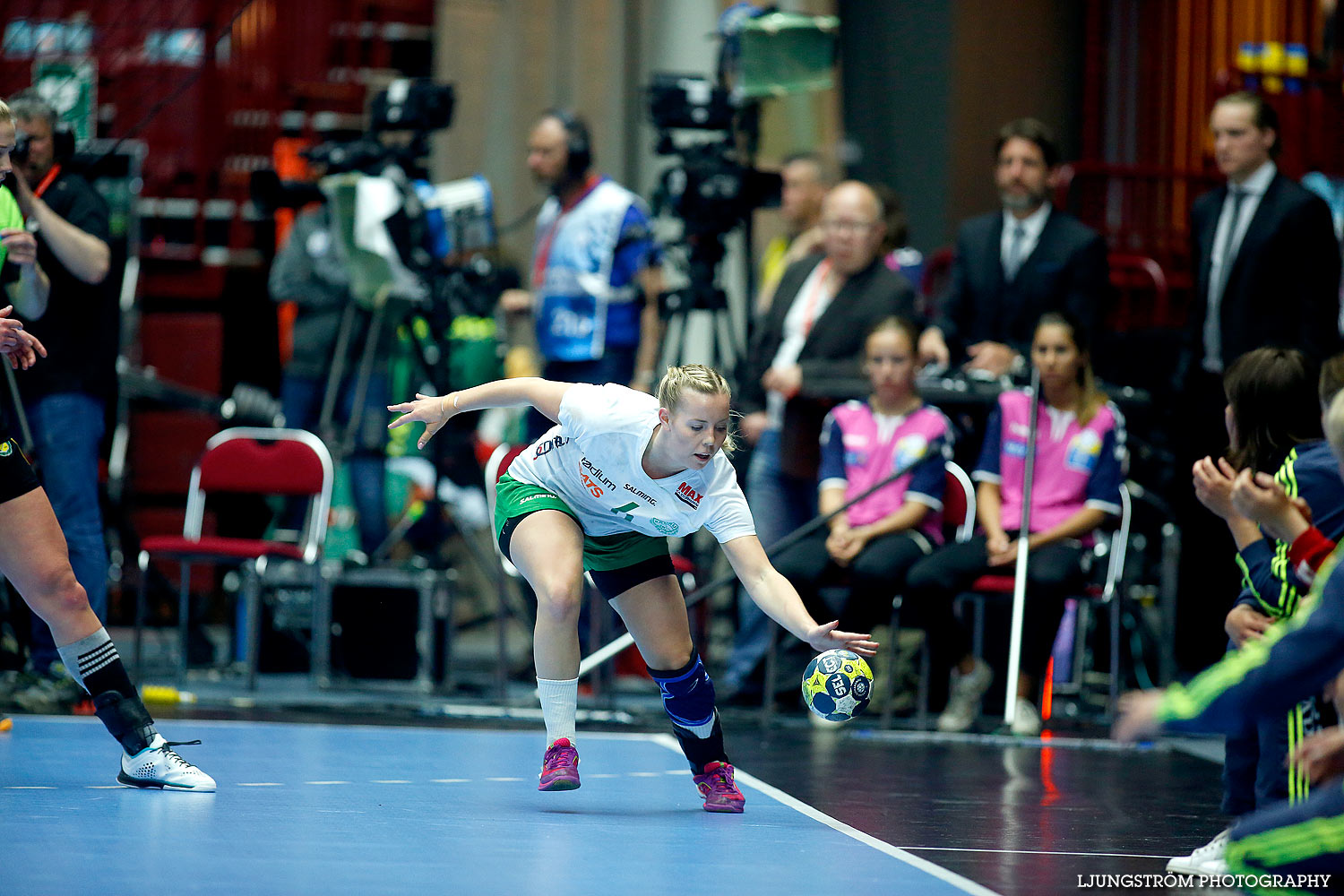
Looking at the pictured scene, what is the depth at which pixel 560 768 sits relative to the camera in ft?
13.2

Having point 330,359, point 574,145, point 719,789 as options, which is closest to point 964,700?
point 719,789

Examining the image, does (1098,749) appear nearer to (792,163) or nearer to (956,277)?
(956,277)

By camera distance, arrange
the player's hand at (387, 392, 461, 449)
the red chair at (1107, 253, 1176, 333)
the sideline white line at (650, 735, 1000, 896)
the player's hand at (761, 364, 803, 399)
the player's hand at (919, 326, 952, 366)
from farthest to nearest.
→ 1. the red chair at (1107, 253, 1176, 333)
2. the player's hand at (919, 326, 952, 366)
3. the player's hand at (761, 364, 803, 399)
4. the player's hand at (387, 392, 461, 449)
5. the sideline white line at (650, 735, 1000, 896)

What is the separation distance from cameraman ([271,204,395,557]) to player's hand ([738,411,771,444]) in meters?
1.62

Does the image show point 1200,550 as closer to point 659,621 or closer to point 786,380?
point 786,380

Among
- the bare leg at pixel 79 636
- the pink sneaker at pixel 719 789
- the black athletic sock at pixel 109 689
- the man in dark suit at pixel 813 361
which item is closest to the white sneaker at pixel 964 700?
the man in dark suit at pixel 813 361

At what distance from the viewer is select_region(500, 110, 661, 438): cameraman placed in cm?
673

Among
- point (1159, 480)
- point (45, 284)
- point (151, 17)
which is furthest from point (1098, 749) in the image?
point (151, 17)

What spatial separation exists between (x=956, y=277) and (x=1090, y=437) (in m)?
1.00


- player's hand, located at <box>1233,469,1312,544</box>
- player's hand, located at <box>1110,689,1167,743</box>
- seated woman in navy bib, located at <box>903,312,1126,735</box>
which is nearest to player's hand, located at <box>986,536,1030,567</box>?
seated woman in navy bib, located at <box>903,312,1126,735</box>

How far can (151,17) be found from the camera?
31.9ft

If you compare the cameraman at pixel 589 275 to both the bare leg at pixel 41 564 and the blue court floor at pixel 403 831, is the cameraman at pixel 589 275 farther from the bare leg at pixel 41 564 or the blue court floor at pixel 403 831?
the bare leg at pixel 41 564

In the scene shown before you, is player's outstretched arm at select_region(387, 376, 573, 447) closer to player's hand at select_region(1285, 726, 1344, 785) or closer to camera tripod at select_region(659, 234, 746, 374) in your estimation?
player's hand at select_region(1285, 726, 1344, 785)

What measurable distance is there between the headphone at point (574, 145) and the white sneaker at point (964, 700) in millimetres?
2550
